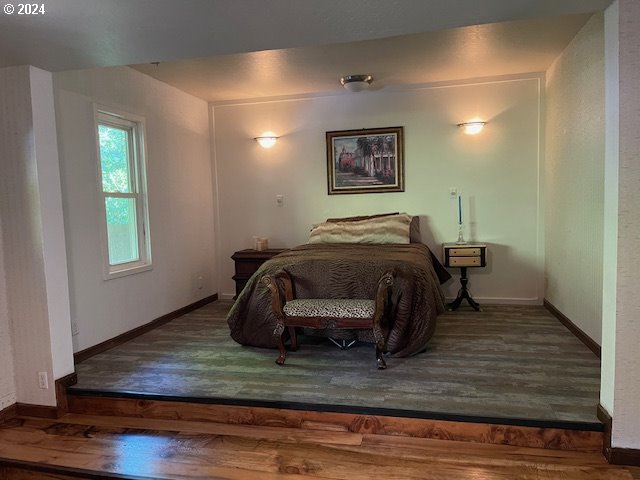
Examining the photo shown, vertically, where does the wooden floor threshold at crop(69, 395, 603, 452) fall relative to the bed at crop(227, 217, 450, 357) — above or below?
below

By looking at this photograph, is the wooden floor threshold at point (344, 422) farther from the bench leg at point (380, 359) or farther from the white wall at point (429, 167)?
the white wall at point (429, 167)

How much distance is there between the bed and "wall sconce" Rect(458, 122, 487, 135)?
179 cm

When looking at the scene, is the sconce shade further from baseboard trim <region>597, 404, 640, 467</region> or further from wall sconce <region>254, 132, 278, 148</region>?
baseboard trim <region>597, 404, 640, 467</region>

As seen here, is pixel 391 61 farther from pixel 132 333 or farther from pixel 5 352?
pixel 5 352

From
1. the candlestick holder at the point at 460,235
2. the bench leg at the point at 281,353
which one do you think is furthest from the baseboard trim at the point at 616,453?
the candlestick holder at the point at 460,235

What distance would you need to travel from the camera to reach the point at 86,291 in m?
3.41

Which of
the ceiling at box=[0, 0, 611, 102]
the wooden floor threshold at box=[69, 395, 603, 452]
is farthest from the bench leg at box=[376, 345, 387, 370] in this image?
the ceiling at box=[0, 0, 611, 102]

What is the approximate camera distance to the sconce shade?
5133 mm

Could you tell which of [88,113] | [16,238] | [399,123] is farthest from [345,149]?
[16,238]

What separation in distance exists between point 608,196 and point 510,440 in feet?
4.31

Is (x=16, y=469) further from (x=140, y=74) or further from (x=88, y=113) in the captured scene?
(x=140, y=74)

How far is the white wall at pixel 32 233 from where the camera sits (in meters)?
2.57

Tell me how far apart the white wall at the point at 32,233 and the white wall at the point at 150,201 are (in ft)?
1.86

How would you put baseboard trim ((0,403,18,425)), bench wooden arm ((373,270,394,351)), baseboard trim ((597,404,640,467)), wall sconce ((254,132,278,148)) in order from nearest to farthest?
baseboard trim ((597,404,640,467)), baseboard trim ((0,403,18,425)), bench wooden arm ((373,270,394,351)), wall sconce ((254,132,278,148))
